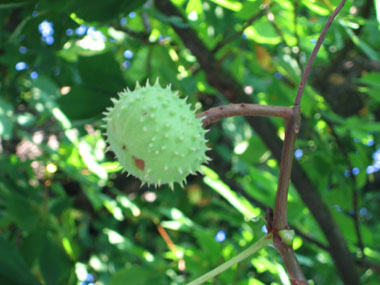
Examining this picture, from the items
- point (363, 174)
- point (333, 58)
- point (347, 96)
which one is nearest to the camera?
point (363, 174)

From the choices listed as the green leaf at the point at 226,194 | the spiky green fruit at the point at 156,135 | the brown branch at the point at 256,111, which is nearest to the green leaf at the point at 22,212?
the green leaf at the point at 226,194

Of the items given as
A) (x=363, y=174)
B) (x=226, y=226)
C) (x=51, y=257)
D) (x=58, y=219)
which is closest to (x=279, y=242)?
(x=363, y=174)

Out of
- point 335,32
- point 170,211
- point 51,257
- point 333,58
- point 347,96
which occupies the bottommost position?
point 51,257

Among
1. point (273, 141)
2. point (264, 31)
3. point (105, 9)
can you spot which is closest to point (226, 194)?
point (273, 141)

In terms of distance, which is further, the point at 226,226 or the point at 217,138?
the point at 226,226

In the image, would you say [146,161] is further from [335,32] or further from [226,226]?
[226,226]

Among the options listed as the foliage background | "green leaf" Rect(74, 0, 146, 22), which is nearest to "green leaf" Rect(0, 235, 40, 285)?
the foliage background

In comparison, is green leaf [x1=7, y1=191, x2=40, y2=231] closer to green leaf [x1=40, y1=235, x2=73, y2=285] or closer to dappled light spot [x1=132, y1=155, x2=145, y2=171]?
green leaf [x1=40, y1=235, x2=73, y2=285]

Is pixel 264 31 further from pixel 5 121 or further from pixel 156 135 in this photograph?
pixel 5 121
